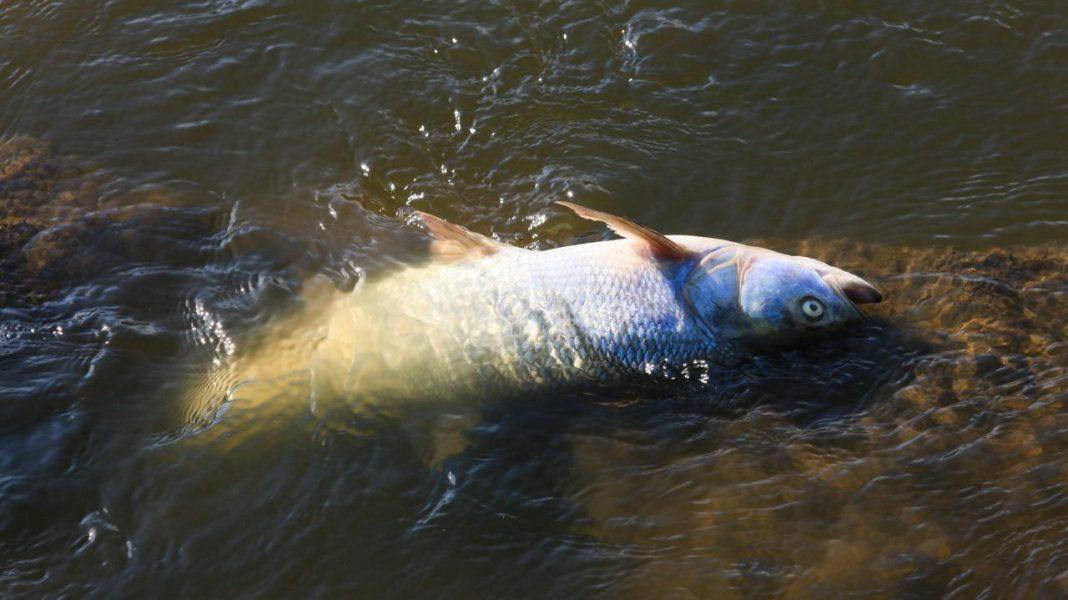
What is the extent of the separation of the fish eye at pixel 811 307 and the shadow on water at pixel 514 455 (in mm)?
287

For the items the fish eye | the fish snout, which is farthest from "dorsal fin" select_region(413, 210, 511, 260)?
the fish snout

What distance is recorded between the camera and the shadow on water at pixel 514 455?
15.7ft

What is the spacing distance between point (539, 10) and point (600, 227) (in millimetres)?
2241

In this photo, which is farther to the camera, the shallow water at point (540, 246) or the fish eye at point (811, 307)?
the fish eye at point (811, 307)

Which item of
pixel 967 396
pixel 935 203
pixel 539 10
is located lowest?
pixel 967 396

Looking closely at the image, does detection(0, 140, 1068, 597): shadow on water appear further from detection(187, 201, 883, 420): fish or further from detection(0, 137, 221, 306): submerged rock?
detection(187, 201, 883, 420): fish

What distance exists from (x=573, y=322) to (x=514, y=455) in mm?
843

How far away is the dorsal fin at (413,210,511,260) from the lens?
6047mm

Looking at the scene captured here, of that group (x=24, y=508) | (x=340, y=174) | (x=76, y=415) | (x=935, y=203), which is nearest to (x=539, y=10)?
(x=340, y=174)

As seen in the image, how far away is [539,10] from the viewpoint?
7742mm

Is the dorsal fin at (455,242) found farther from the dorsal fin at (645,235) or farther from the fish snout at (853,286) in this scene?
the fish snout at (853,286)

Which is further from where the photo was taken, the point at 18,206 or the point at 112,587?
the point at 18,206

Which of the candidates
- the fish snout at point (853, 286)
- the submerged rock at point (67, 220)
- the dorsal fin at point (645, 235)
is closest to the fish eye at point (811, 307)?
the fish snout at point (853, 286)

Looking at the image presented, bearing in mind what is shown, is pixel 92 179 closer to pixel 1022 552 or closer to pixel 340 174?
pixel 340 174
